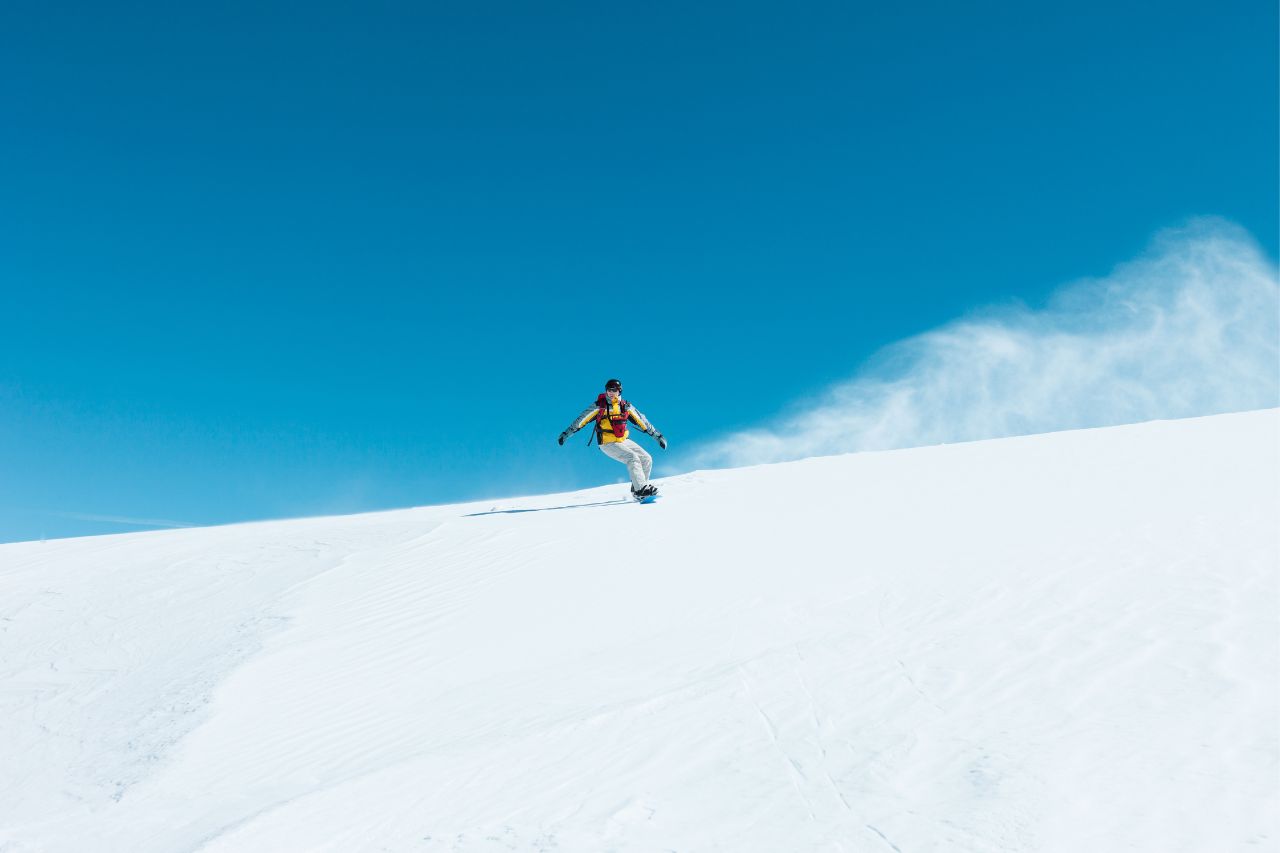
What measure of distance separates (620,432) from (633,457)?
0.57 m

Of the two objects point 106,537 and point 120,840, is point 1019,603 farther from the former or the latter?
point 106,537

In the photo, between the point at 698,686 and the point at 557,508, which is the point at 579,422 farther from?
the point at 698,686

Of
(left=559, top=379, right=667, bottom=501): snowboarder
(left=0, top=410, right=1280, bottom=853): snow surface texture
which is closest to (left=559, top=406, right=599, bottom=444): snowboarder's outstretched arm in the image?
(left=559, top=379, right=667, bottom=501): snowboarder

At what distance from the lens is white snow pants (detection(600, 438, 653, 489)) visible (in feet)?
44.8

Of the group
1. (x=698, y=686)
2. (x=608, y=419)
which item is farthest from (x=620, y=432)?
(x=698, y=686)

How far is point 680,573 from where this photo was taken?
28.3 ft

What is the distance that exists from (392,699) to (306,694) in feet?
2.48

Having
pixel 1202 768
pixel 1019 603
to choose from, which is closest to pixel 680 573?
pixel 1019 603

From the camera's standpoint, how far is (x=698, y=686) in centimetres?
533

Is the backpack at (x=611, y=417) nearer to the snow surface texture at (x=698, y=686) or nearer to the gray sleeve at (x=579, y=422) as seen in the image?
the gray sleeve at (x=579, y=422)

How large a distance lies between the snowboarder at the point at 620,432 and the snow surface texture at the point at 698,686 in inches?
110

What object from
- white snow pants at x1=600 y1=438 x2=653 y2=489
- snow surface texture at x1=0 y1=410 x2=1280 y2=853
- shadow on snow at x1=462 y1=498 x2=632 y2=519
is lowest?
snow surface texture at x1=0 y1=410 x2=1280 y2=853

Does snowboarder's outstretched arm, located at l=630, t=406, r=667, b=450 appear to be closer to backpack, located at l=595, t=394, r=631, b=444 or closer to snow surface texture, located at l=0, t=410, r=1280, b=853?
backpack, located at l=595, t=394, r=631, b=444

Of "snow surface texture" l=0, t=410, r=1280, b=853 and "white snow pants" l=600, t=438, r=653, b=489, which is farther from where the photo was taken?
"white snow pants" l=600, t=438, r=653, b=489
